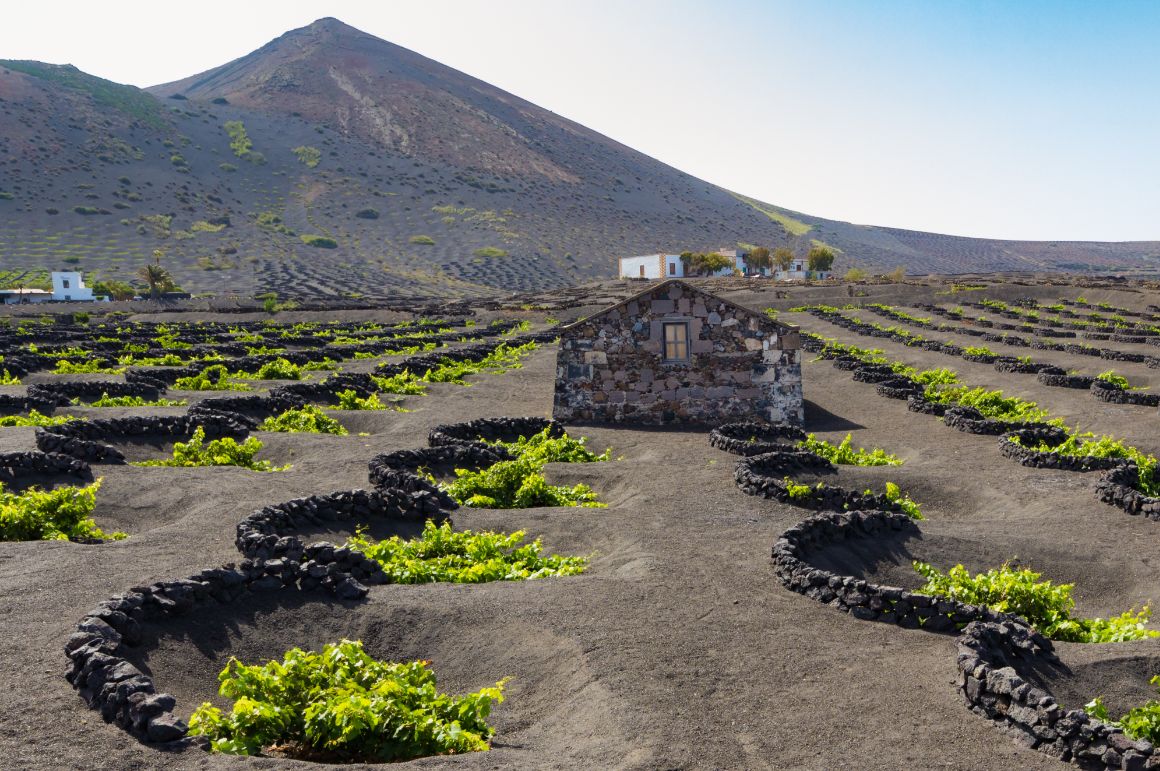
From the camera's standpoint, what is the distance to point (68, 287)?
274ft

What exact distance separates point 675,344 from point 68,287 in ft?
251

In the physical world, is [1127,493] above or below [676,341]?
below

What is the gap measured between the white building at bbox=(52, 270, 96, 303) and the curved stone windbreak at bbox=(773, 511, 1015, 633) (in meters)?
84.1

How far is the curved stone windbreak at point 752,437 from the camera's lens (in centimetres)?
1986

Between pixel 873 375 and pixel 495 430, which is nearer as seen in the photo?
pixel 495 430

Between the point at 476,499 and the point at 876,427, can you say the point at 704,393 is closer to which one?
the point at 876,427

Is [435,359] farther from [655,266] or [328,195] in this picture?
[328,195]

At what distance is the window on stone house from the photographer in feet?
79.4

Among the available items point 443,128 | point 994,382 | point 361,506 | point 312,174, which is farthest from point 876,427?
point 443,128

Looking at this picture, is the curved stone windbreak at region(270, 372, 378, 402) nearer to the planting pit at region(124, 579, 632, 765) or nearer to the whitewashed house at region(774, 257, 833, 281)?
the planting pit at region(124, 579, 632, 765)

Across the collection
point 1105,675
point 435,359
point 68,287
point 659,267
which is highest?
point 659,267

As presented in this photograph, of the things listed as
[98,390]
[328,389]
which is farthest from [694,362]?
[98,390]

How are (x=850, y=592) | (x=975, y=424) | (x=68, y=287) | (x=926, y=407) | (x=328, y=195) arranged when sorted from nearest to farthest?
(x=850, y=592) → (x=975, y=424) → (x=926, y=407) → (x=68, y=287) → (x=328, y=195)

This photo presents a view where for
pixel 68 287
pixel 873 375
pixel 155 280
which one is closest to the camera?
pixel 873 375
